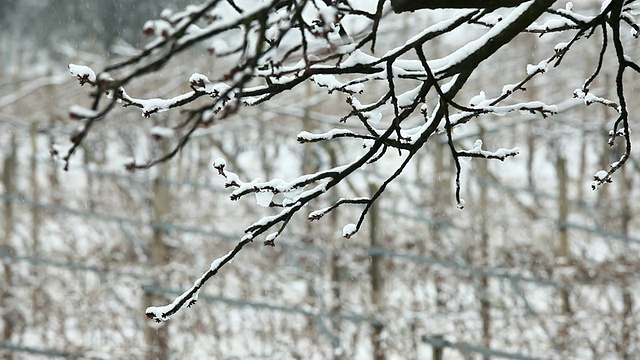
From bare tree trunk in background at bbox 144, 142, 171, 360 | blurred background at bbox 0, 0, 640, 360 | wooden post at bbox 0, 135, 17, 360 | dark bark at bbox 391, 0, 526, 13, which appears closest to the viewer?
dark bark at bbox 391, 0, 526, 13

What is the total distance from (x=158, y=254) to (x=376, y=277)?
2.00 meters

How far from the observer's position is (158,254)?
722 centimetres

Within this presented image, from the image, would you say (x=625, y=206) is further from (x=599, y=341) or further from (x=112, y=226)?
(x=112, y=226)

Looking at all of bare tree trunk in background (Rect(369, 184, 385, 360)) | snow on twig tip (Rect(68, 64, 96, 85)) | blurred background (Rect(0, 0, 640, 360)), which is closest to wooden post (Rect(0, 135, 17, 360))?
blurred background (Rect(0, 0, 640, 360))

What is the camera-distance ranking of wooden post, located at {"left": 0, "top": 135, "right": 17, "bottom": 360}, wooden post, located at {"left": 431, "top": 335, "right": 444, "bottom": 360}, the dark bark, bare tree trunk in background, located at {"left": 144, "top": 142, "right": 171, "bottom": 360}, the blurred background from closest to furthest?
1. the dark bark
2. wooden post, located at {"left": 431, "top": 335, "right": 444, "bottom": 360}
3. the blurred background
4. bare tree trunk in background, located at {"left": 144, "top": 142, "right": 171, "bottom": 360}
5. wooden post, located at {"left": 0, "top": 135, "right": 17, "bottom": 360}

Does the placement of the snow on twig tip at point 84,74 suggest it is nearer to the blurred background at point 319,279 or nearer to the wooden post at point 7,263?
the blurred background at point 319,279

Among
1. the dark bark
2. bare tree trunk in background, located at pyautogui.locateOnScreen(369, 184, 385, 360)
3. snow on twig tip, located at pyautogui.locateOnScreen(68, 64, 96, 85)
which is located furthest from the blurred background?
snow on twig tip, located at pyautogui.locateOnScreen(68, 64, 96, 85)

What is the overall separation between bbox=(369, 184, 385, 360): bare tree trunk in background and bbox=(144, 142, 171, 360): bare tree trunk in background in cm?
164

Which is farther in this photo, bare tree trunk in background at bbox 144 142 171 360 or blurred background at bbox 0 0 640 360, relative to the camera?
bare tree trunk in background at bbox 144 142 171 360

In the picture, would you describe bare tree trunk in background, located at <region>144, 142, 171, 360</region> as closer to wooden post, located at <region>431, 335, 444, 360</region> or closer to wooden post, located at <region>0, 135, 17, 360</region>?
wooden post, located at <region>0, 135, 17, 360</region>

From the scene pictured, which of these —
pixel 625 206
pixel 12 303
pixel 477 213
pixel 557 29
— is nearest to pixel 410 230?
pixel 477 213

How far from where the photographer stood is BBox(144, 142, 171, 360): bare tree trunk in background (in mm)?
6621

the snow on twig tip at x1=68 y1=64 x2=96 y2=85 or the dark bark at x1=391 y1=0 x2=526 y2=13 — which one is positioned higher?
the dark bark at x1=391 y1=0 x2=526 y2=13

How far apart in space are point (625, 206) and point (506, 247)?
5.74ft
